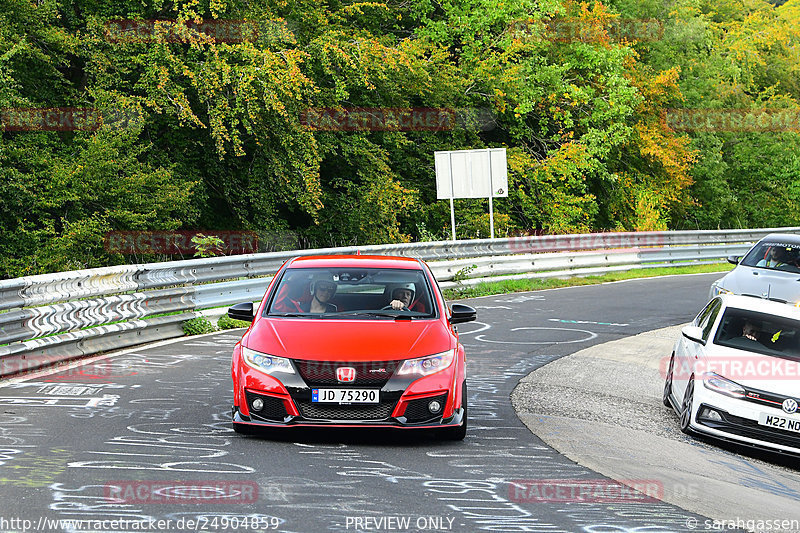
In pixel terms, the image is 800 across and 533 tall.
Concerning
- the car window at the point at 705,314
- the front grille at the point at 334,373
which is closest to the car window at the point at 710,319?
the car window at the point at 705,314

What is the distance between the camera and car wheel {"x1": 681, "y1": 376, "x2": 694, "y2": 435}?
9594 mm

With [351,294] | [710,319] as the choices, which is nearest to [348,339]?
[351,294]

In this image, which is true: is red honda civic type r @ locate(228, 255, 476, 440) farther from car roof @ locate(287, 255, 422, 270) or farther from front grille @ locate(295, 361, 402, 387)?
car roof @ locate(287, 255, 422, 270)

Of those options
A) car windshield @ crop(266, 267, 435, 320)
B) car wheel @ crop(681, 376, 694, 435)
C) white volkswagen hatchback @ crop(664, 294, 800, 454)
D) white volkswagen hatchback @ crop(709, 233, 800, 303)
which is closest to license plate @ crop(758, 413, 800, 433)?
white volkswagen hatchback @ crop(664, 294, 800, 454)

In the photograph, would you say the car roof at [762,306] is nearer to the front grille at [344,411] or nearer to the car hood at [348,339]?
the car hood at [348,339]

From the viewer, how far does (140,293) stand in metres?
14.2

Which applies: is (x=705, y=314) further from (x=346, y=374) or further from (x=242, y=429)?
(x=242, y=429)

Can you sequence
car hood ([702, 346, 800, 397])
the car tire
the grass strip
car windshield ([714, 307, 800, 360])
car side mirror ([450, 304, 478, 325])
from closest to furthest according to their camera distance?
1. the car tire
2. car side mirror ([450, 304, 478, 325])
3. car hood ([702, 346, 800, 397])
4. car windshield ([714, 307, 800, 360])
5. the grass strip

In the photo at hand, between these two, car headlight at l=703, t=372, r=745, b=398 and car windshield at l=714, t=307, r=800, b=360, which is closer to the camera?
car headlight at l=703, t=372, r=745, b=398

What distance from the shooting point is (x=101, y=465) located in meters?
7.02

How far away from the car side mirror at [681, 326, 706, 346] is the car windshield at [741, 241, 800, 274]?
21.5ft

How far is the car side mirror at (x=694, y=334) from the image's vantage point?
10.1 metres

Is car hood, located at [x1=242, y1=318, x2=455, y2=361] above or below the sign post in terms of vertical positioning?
below

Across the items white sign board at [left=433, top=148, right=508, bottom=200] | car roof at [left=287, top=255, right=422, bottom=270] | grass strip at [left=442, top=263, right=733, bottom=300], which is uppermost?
white sign board at [left=433, top=148, right=508, bottom=200]
